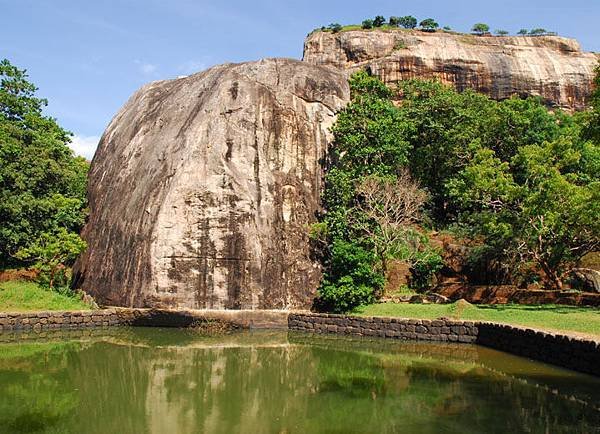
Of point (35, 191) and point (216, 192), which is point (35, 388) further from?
point (35, 191)

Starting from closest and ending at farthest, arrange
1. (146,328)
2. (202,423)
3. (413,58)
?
(202,423) → (146,328) → (413,58)

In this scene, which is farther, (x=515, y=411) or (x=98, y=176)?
(x=98, y=176)

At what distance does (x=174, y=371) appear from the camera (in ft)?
43.4

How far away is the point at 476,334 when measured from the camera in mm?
17938

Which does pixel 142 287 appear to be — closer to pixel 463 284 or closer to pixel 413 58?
pixel 463 284

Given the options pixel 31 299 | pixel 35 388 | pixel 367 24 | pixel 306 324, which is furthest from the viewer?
pixel 367 24

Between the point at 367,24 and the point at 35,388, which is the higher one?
the point at 367,24

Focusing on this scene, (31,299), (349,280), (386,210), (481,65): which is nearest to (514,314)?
(349,280)

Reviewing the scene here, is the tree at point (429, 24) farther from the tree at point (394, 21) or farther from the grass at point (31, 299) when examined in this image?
the grass at point (31, 299)

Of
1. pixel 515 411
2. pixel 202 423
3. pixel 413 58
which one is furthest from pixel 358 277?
pixel 413 58

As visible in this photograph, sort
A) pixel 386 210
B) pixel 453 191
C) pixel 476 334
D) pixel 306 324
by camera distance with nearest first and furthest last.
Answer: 1. pixel 476 334
2. pixel 306 324
3. pixel 386 210
4. pixel 453 191

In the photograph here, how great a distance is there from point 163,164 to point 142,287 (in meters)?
5.67

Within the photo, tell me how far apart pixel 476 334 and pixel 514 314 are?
4.55 ft

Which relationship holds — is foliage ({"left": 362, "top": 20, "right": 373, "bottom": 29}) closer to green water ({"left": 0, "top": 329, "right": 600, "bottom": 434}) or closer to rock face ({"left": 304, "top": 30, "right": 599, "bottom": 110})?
rock face ({"left": 304, "top": 30, "right": 599, "bottom": 110})
